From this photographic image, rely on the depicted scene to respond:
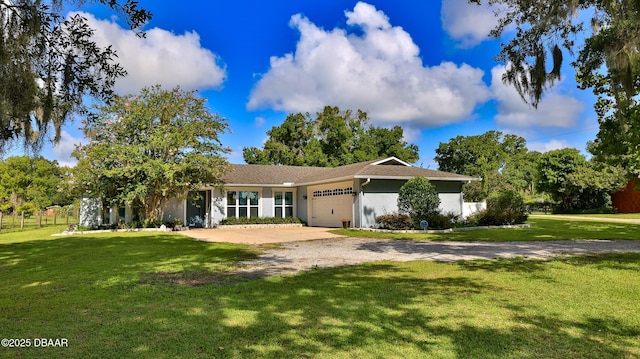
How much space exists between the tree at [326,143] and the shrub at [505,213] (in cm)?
1921

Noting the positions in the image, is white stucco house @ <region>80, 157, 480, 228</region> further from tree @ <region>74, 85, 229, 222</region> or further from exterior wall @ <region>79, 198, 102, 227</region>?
tree @ <region>74, 85, 229, 222</region>

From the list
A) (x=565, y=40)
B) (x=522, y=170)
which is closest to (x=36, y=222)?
(x=565, y=40)

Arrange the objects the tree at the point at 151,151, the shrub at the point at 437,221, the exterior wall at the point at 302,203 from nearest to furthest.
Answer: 1. the shrub at the point at 437,221
2. the tree at the point at 151,151
3. the exterior wall at the point at 302,203

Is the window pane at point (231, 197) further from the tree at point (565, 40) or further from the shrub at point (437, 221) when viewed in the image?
the tree at point (565, 40)

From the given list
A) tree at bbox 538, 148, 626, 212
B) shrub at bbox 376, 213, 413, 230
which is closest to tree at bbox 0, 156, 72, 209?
shrub at bbox 376, 213, 413, 230

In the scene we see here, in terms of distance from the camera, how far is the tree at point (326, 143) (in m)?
37.8

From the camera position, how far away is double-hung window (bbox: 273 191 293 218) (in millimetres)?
23141

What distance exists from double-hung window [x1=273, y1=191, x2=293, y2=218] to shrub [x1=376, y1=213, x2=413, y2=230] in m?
7.92

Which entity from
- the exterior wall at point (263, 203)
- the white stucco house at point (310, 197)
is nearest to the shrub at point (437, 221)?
the white stucco house at point (310, 197)

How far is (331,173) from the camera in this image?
22.2 metres

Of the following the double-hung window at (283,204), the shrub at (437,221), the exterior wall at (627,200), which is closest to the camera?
the shrub at (437,221)

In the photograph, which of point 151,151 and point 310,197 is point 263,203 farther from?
point 151,151

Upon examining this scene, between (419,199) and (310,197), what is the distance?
7537mm

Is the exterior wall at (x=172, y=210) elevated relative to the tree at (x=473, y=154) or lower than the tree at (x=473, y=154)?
lower
